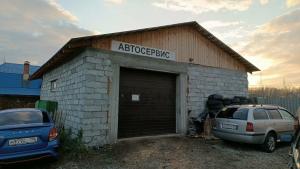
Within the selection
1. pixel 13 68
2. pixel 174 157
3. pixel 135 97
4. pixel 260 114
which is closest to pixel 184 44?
pixel 135 97

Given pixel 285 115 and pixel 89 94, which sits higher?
pixel 89 94

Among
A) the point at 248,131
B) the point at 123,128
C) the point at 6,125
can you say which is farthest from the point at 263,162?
the point at 6,125

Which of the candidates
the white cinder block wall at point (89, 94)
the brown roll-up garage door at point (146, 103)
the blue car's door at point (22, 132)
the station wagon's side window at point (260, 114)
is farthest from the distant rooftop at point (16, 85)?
the station wagon's side window at point (260, 114)

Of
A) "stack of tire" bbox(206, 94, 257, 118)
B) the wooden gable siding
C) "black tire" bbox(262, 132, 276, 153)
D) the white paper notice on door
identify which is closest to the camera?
"black tire" bbox(262, 132, 276, 153)

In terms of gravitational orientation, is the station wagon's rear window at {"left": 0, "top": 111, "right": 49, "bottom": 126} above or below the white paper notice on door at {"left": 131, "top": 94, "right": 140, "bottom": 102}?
below

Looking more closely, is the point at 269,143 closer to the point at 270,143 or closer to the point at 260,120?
the point at 270,143

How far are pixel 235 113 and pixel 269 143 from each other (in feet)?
4.93

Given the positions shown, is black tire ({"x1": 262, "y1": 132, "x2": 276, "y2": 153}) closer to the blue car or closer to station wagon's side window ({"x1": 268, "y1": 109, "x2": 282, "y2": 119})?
station wagon's side window ({"x1": 268, "y1": 109, "x2": 282, "y2": 119})

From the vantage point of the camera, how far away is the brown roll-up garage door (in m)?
9.05

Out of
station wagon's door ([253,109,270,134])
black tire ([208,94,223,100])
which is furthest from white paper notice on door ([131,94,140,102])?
station wagon's door ([253,109,270,134])

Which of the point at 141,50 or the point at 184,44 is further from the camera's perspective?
the point at 184,44

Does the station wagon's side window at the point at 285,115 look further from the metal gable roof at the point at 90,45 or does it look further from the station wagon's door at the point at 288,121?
the metal gable roof at the point at 90,45

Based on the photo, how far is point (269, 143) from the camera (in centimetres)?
797

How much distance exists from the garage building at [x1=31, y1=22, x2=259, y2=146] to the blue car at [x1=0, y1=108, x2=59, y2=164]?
167 cm
